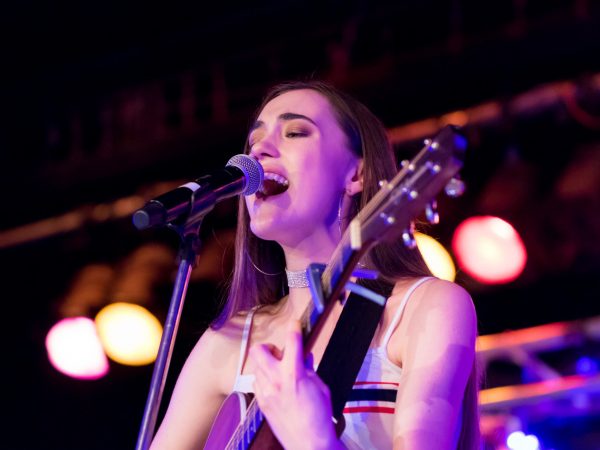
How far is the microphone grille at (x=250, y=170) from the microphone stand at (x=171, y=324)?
23 centimetres

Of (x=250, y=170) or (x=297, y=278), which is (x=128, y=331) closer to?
(x=297, y=278)

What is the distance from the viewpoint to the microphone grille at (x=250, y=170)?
7.25ft

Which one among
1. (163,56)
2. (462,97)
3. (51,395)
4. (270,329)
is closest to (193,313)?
(51,395)

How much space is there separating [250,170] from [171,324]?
0.49 meters

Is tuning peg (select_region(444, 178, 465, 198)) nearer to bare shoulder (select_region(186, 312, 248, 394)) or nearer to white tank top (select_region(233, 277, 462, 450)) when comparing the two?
white tank top (select_region(233, 277, 462, 450))

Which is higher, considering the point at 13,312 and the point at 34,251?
the point at 34,251

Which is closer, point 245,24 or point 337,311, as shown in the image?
point 337,311

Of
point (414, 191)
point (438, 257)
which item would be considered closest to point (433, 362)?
point (414, 191)

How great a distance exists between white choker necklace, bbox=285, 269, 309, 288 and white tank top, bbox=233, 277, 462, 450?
0.44 meters

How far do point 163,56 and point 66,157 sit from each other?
1.30 m

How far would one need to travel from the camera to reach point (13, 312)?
717 cm

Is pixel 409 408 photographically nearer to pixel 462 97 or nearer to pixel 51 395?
pixel 462 97

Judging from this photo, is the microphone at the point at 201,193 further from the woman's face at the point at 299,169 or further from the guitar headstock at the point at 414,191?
the guitar headstock at the point at 414,191

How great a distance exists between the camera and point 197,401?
2.59 m
